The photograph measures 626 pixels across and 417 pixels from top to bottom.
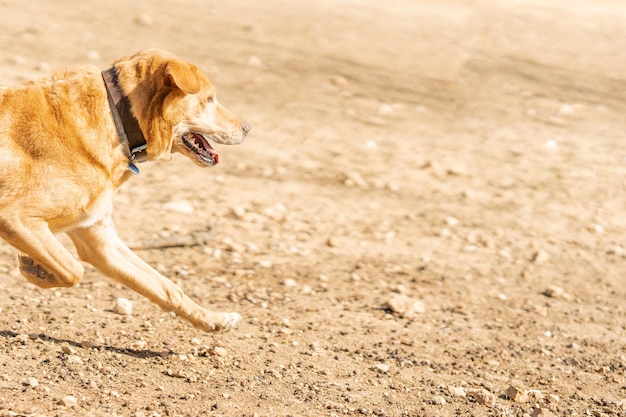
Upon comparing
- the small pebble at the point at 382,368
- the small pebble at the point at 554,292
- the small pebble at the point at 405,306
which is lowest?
the small pebble at the point at 554,292

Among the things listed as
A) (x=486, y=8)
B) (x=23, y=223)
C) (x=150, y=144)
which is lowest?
(x=486, y=8)

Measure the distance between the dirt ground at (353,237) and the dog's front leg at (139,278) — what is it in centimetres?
16

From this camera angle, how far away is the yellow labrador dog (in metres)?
4.50

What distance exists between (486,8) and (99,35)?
318 inches

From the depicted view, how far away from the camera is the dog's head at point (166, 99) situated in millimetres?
4727

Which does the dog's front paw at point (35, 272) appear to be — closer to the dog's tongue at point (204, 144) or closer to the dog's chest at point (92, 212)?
the dog's chest at point (92, 212)

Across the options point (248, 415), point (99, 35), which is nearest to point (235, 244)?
point (248, 415)

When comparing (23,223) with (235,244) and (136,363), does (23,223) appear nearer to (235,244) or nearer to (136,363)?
(136,363)

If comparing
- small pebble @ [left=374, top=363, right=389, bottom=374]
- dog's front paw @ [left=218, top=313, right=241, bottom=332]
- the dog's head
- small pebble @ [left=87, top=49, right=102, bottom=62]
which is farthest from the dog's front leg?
small pebble @ [left=87, top=49, right=102, bottom=62]

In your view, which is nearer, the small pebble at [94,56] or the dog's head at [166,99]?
the dog's head at [166,99]

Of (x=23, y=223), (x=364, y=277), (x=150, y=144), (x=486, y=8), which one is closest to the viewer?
(x=23, y=223)

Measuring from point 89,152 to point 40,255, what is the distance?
0.54m

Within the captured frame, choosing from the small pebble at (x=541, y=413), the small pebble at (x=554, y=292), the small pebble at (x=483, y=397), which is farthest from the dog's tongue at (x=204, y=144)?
the small pebble at (x=554, y=292)

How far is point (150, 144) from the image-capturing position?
4.80 metres
